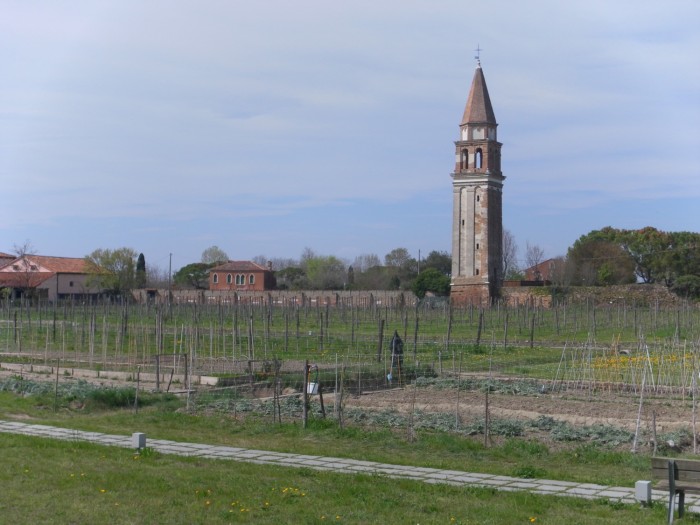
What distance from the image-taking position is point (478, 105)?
6291 cm

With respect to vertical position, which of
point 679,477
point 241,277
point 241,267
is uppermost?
point 241,267

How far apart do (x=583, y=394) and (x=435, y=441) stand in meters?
7.16

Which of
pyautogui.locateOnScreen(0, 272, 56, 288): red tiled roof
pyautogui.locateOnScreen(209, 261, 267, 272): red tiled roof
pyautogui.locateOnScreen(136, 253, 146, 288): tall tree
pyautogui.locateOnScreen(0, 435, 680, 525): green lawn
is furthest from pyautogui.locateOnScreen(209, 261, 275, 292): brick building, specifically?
pyautogui.locateOnScreen(0, 435, 680, 525): green lawn

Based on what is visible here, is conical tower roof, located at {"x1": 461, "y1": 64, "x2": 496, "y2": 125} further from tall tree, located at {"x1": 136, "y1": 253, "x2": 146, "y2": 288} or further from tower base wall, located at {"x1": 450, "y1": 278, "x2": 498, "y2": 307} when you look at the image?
tall tree, located at {"x1": 136, "y1": 253, "x2": 146, "y2": 288}

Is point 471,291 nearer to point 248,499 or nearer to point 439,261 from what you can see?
point 439,261

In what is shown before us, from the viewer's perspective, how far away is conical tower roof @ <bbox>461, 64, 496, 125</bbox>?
62.5m

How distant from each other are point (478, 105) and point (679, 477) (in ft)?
187

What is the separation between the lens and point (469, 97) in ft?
208

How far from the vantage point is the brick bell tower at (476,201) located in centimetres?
6194

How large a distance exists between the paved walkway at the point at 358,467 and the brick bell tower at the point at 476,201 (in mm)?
50509

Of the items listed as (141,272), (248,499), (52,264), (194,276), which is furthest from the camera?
(194,276)

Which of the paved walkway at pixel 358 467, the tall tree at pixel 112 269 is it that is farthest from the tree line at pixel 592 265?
the paved walkway at pixel 358 467

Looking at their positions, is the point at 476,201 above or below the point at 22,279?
above

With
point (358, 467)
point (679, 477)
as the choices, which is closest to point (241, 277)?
point (358, 467)
